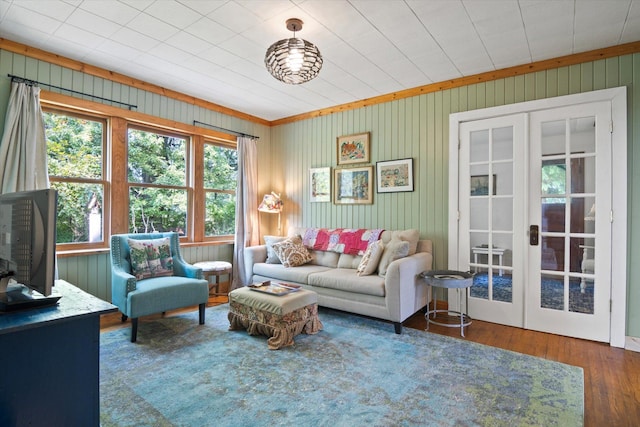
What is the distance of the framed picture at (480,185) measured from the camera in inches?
→ 143

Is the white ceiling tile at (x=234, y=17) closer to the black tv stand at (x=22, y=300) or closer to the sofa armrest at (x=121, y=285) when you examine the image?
the black tv stand at (x=22, y=300)

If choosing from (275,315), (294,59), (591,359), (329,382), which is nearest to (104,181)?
(275,315)

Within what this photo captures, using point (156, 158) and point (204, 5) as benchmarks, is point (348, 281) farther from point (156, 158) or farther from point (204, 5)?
point (156, 158)

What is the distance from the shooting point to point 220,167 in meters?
4.99

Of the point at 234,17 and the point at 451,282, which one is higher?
the point at 234,17

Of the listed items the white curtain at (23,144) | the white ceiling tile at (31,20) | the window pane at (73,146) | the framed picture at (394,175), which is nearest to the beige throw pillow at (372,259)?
the framed picture at (394,175)

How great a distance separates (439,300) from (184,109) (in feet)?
13.5

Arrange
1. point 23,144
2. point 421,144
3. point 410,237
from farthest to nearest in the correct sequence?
point 421,144, point 410,237, point 23,144

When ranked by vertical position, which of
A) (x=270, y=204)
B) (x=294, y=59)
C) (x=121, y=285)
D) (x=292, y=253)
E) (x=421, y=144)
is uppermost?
(x=294, y=59)

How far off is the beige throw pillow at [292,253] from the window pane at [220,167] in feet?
4.43

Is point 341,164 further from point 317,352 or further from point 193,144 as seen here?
point 317,352

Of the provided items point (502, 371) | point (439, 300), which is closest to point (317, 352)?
point (502, 371)

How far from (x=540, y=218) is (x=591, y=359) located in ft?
4.29

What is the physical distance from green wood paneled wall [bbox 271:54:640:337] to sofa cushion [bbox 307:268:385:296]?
3.33ft
